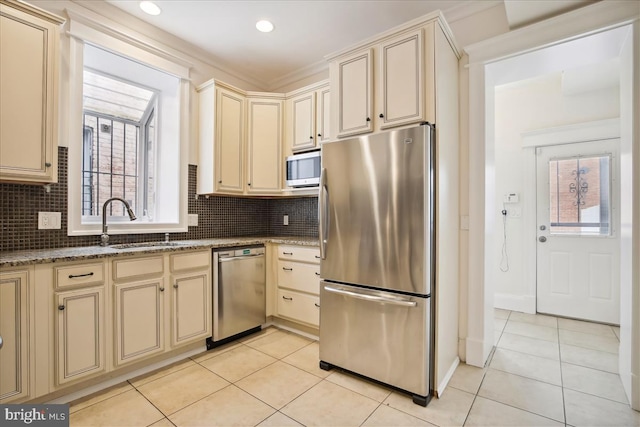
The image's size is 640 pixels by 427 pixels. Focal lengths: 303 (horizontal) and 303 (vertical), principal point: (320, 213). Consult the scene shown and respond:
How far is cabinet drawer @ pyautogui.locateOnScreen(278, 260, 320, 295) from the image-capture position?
2769 millimetres

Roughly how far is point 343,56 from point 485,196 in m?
1.54

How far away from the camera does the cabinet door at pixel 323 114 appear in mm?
3018

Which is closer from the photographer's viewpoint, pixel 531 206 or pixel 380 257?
pixel 380 257

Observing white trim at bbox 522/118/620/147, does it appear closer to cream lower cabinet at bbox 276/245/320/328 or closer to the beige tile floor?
the beige tile floor

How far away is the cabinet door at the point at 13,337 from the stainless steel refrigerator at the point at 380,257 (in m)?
1.76

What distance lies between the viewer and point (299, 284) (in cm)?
288

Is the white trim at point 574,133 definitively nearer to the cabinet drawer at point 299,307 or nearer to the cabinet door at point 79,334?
the cabinet drawer at point 299,307

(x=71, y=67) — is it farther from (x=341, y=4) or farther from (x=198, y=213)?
(x=341, y=4)

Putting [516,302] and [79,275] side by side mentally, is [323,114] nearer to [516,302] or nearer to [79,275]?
[79,275]

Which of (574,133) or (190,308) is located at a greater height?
(574,133)

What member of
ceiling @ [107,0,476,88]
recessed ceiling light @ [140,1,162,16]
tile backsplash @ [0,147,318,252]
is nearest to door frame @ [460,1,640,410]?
ceiling @ [107,0,476,88]

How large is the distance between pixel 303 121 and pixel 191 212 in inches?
58.6

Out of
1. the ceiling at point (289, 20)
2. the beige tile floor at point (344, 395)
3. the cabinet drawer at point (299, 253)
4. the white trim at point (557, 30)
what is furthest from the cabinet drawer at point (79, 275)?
the white trim at point (557, 30)

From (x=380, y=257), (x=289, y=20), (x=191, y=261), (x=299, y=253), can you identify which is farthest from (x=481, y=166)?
(x=191, y=261)
